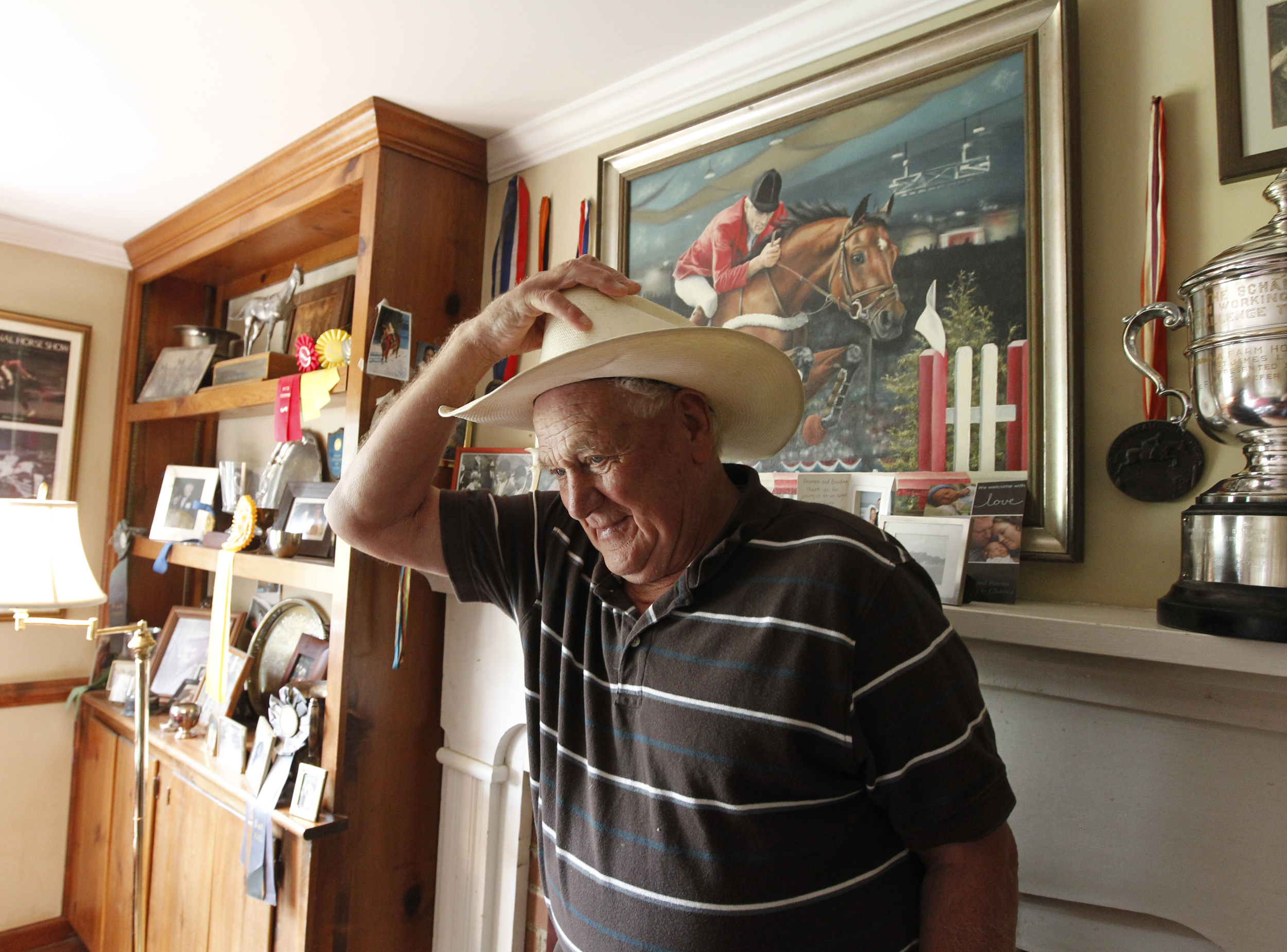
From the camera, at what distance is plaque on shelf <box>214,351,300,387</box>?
2.20 m

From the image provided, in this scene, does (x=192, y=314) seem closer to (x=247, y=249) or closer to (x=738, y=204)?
(x=247, y=249)

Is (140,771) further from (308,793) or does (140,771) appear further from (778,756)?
(778,756)

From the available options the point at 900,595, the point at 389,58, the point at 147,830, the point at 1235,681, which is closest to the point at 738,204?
the point at 389,58

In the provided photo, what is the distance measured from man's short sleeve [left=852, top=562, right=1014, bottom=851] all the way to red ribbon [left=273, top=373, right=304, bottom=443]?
1.69 metres

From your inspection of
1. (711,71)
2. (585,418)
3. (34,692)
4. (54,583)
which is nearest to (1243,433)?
(585,418)

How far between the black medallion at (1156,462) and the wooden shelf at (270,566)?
1.65 meters

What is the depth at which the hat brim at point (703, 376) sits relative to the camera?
927 mm

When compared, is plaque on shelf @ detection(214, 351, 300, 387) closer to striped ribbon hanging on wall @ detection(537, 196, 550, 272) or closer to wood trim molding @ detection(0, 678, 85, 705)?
striped ribbon hanging on wall @ detection(537, 196, 550, 272)

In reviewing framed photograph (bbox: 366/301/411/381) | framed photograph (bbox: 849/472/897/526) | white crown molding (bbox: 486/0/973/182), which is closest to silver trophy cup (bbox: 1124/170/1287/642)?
framed photograph (bbox: 849/472/897/526)

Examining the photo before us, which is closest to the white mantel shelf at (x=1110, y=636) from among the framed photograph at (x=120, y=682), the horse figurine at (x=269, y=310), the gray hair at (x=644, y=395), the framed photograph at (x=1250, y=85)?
Answer: the gray hair at (x=644, y=395)

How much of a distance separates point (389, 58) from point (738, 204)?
81 cm

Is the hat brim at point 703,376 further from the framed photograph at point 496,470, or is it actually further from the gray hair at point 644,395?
the framed photograph at point 496,470

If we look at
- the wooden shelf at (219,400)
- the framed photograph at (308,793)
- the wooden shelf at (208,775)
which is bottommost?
the wooden shelf at (208,775)

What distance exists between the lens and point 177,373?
2668mm
